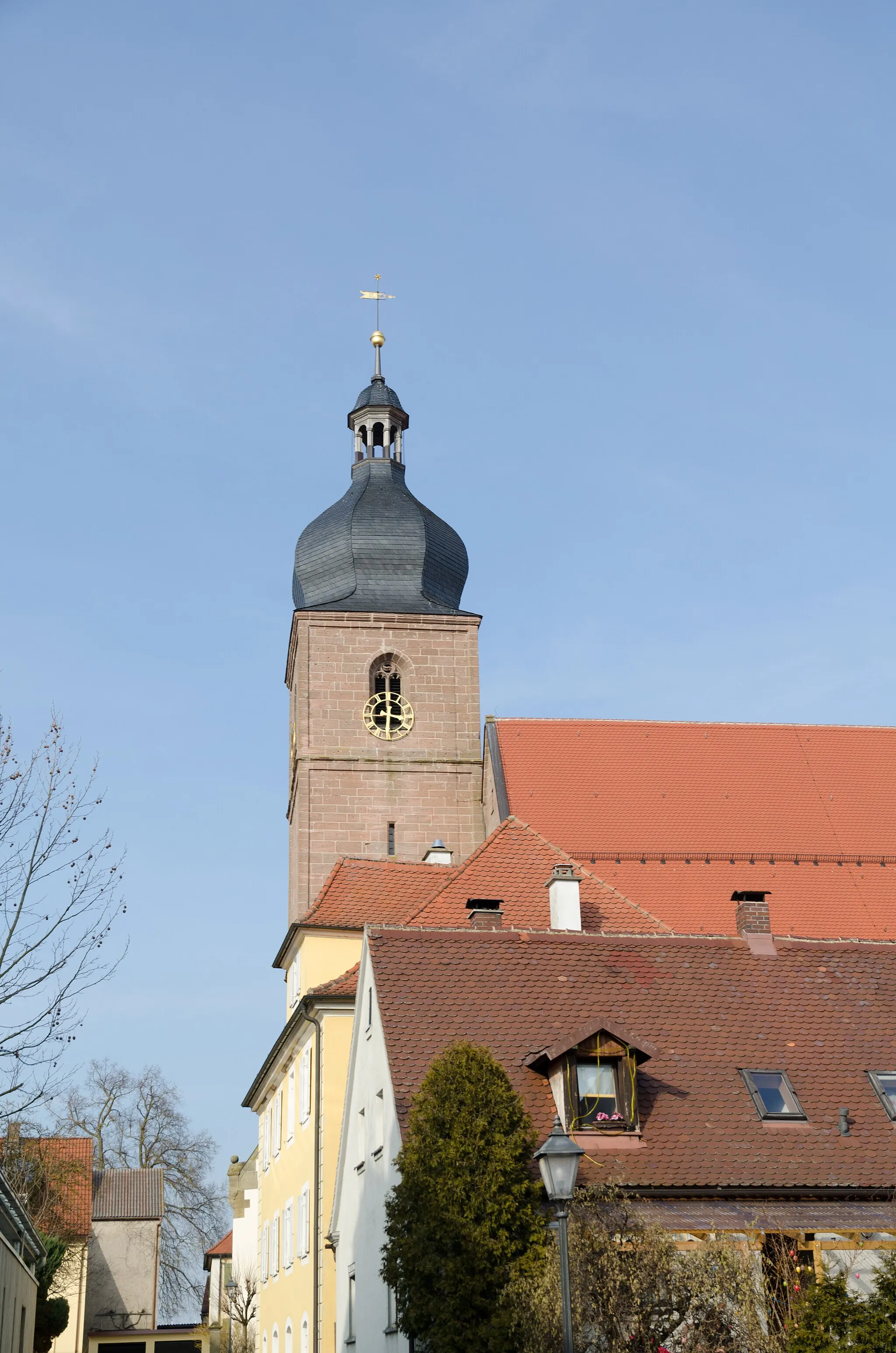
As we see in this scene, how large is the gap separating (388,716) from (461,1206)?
2589 centimetres

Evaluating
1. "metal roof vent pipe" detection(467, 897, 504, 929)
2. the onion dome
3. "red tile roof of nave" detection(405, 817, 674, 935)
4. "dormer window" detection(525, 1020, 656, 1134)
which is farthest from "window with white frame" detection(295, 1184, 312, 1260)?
the onion dome

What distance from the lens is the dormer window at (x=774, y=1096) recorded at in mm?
18328

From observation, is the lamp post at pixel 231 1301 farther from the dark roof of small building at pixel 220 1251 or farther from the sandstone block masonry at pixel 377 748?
the dark roof of small building at pixel 220 1251

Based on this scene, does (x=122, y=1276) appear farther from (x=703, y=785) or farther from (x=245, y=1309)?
(x=703, y=785)

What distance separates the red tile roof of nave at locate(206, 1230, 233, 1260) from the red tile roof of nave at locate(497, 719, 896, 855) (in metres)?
32.9

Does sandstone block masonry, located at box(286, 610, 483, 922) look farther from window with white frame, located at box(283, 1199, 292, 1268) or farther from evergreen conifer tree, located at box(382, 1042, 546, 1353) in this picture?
evergreen conifer tree, located at box(382, 1042, 546, 1353)

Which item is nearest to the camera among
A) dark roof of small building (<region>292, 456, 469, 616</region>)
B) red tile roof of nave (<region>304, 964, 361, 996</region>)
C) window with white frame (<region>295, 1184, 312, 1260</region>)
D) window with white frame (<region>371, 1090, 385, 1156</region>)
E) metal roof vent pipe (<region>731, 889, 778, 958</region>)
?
window with white frame (<region>371, 1090, 385, 1156</region>)

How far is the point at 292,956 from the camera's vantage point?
3127cm

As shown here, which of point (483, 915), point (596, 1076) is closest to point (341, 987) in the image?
point (483, 915)

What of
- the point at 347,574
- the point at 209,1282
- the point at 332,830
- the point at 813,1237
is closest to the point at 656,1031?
the point at 813,1237

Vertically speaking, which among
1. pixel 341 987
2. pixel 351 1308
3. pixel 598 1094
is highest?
pixel 341 987

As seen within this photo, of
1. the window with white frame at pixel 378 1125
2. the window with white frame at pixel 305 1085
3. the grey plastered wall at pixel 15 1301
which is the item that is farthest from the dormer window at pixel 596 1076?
the window with white frame at pixel 305 1085

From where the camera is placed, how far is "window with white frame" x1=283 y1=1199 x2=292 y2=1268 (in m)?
28.8

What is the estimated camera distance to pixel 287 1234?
1156 inches
